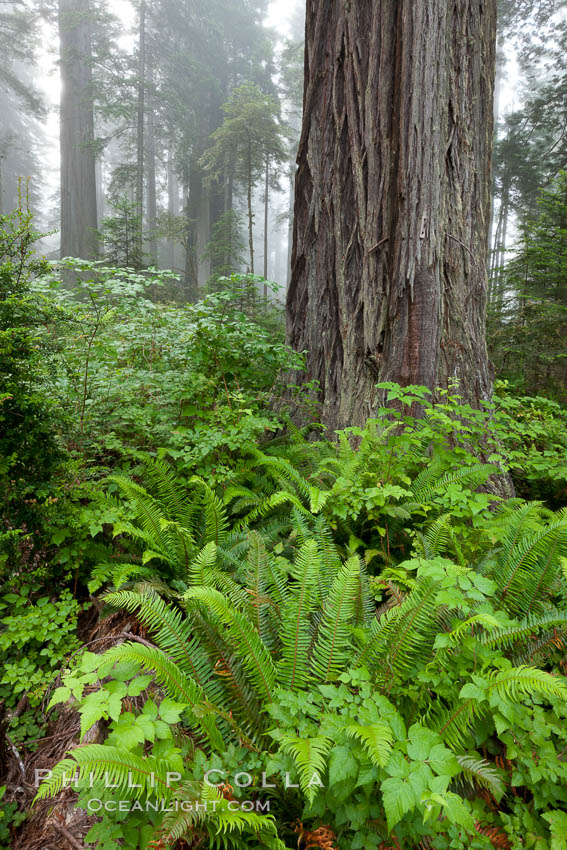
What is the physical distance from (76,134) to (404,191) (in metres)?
14.9

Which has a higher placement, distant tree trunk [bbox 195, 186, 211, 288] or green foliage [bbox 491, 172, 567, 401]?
distant tree trunk [bbox 195, 186, 211, 288]

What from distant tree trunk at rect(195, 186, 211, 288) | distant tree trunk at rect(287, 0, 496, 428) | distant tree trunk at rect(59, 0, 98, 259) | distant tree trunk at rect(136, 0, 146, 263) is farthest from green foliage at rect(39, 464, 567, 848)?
distant tree trunk at rect(195, 186, 211, 288)

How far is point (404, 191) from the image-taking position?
3586 millimetres

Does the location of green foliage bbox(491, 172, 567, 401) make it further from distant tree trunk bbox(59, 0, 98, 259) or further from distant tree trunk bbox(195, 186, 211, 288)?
distant tree trunk bbox(195, 186, 211, 288)

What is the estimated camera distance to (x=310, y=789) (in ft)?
4.10

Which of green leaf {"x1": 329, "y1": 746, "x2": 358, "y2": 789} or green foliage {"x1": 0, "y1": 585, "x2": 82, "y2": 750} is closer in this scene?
green leaf {"x1": 329, "y1": 746, "x2": 358, "y2": 789}

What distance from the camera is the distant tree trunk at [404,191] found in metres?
3.53

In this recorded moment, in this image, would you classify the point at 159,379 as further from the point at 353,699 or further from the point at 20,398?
the point at 353,699

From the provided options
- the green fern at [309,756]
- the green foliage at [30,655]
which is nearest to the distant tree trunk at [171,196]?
the green foliage at [30,655]

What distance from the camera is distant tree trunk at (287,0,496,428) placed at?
3.53 metres

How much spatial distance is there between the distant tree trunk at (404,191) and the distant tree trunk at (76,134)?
11.4 m

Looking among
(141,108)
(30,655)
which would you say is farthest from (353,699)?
(141,108)

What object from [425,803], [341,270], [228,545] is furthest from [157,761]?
[341,270]

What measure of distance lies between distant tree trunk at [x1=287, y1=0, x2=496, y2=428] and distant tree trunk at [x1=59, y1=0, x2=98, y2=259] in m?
11.4
